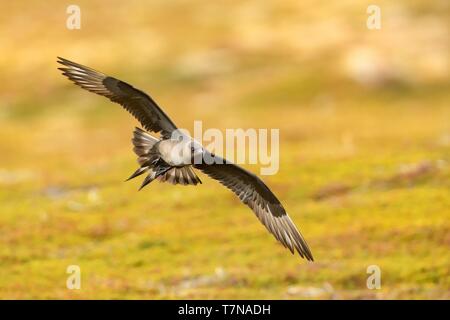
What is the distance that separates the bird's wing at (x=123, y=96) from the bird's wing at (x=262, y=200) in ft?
4.99

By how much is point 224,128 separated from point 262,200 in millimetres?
46059

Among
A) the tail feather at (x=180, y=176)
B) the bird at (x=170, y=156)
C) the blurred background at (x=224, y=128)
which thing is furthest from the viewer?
the blurred background at (x=224, y=128)

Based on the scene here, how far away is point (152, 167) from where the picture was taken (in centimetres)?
2212

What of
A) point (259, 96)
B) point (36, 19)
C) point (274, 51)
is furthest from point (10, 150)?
point (36, 19)

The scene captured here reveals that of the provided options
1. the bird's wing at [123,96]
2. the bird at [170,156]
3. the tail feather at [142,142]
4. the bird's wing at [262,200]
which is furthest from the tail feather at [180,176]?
the bird's wing at [123,96]

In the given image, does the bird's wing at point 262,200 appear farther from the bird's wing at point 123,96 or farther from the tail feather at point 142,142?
the bird's wing at point 123,96

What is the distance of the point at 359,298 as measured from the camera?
27734 mm

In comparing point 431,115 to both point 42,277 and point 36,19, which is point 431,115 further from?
point 36,19

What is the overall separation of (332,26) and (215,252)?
2497 inches

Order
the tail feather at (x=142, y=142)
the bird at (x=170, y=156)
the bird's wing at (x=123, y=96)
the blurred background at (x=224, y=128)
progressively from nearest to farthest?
1. the bird at (x=170, y=156)
2. the bird's wing at (x=123, y=96)
3. the tail feather at (x=142, y=142)
4. the blurred background at (x=224, y=128)

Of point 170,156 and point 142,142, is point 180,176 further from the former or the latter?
point 142,142

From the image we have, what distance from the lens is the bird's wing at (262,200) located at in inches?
880

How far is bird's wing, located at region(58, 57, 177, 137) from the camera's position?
72.1 feet

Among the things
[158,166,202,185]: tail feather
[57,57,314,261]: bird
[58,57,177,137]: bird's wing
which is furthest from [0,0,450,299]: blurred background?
[58,57,177,137]: bird's wing
